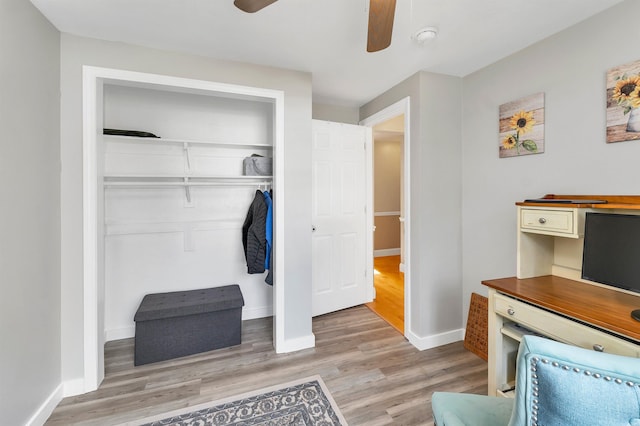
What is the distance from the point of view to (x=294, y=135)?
2484 mm

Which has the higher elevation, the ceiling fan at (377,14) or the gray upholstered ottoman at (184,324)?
the ceiling fan at (377,14)

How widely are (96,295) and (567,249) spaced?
128 inches

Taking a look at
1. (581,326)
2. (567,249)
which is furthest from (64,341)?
(567,249)

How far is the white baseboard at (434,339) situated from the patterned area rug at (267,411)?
40.5 inches

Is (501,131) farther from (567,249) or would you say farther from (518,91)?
(567,249)

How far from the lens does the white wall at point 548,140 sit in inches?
65.1

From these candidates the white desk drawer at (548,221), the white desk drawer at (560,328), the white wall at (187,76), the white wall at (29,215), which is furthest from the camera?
the white wall at (187,76)

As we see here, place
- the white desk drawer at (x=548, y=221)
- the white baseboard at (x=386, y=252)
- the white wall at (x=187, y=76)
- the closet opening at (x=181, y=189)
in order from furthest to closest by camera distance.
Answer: the white baseboard at (x=386, y=252) → the closet opening at (x=181, y=189) → the white wall at (x=187, y=76) → the white desk drawer at (x=548, y=221)

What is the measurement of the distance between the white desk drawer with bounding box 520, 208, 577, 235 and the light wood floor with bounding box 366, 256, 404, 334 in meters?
1.60

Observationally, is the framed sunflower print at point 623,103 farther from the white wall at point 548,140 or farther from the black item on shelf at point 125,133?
the black item on shelf at point 125,133

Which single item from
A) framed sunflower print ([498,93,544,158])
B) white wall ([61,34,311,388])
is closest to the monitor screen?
framed sunflower print ([498,93,544,158])

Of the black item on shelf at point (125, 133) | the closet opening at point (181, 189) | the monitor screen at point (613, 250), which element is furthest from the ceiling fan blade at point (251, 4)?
the monitor screen at point (613, 250)

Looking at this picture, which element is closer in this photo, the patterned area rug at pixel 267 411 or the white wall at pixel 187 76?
the patterned area rug at pixel 267 411

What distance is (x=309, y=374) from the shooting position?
2162 mm
